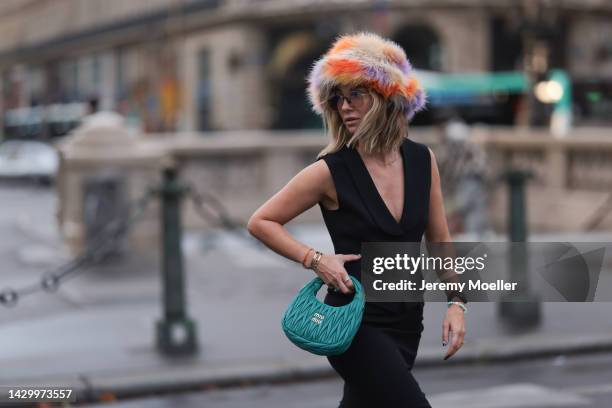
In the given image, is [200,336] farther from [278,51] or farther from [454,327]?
[278,51]

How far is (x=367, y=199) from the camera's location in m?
3.70

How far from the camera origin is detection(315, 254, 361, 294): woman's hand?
11.9 feet

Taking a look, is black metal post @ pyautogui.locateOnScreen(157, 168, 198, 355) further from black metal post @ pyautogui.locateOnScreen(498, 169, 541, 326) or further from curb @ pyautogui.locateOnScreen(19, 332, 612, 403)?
black metal post @ pyautogui.locateOnScreen(498, 169, 541, 326)

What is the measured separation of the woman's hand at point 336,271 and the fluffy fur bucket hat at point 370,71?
55 cm

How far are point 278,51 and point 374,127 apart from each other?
43913 millimetres

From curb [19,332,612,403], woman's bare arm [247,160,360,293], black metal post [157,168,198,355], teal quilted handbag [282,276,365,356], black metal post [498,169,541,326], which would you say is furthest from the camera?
black metal post [498,169,541,326]

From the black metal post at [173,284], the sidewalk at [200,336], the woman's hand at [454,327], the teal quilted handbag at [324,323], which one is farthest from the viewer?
the black metal post at [173,284]

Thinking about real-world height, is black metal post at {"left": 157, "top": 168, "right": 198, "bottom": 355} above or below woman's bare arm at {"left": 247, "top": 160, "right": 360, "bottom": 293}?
below

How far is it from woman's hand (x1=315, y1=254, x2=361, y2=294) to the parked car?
30.7 metres

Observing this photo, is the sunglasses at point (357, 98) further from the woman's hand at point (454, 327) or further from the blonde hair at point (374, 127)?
the woman's hand at point (454, 327)

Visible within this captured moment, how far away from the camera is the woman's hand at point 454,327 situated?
381 cm

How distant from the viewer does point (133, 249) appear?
13016 millimetres
